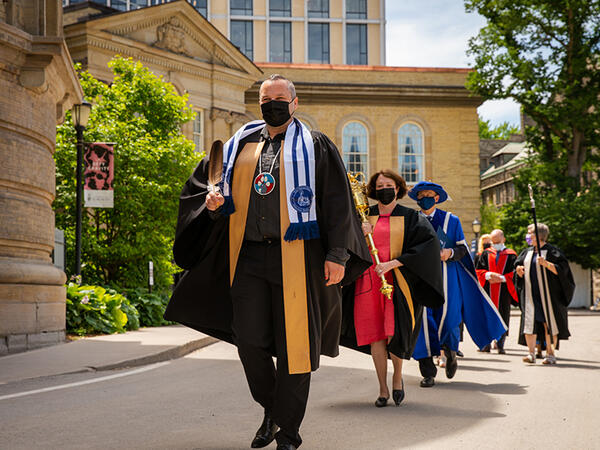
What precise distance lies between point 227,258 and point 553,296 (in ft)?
26.9

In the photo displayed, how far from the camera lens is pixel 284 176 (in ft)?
17.8

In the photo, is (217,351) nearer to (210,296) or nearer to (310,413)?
(310,413)

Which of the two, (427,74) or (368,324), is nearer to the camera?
(368,324)

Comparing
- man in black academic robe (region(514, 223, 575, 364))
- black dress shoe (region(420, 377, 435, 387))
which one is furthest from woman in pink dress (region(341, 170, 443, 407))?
man in black academic robe (region(514, 223, 575, 364))

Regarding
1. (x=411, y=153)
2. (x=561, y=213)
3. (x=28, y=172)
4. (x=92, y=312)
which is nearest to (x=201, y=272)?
(x=28, y=172)

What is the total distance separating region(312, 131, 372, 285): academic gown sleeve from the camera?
535 cm

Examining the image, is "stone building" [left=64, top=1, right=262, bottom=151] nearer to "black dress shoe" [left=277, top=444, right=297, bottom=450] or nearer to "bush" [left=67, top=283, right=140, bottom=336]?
"bush" [left=67, top=283, right=140, bottom=336]

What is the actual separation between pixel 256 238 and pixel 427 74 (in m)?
38.3

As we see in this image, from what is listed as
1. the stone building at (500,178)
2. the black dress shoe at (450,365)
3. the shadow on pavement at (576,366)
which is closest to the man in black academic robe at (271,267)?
the black dress shoe at (450,365)

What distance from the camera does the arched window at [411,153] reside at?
138 ft

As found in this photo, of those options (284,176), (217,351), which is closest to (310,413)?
(284,176)

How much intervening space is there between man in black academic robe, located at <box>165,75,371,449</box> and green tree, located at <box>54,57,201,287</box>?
16.8 meters

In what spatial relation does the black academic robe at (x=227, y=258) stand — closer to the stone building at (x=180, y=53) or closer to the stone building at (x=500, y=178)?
the stone building at (x=180, y=53)

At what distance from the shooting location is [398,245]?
8078 millimetres
